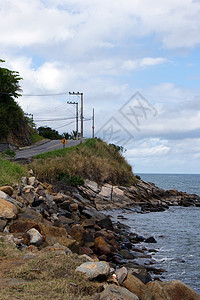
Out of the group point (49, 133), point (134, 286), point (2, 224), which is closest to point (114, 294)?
point (134, 286)

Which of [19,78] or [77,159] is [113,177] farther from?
[19,78]

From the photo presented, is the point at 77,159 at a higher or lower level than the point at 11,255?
higher

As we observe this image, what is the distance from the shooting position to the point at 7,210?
9875mm

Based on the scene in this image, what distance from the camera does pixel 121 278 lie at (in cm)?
623

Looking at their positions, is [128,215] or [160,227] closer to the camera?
[160,227]

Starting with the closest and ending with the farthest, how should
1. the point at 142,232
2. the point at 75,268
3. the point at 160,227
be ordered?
the point at 75,268
the point at 142,232
the point at 160,227

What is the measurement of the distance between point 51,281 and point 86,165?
21.1 m

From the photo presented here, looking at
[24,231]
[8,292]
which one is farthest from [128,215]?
[8,292]

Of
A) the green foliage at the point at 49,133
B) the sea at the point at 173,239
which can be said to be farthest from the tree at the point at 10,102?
the sea at the point at 173,239

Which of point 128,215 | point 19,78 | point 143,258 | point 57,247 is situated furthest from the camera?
point 19,78

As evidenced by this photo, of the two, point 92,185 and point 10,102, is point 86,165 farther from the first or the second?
point 10,102

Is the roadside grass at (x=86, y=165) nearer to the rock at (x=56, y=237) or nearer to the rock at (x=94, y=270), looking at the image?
the rock at (x=56, y=237)

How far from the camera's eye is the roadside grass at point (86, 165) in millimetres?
23312

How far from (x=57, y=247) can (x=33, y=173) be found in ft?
49.3
